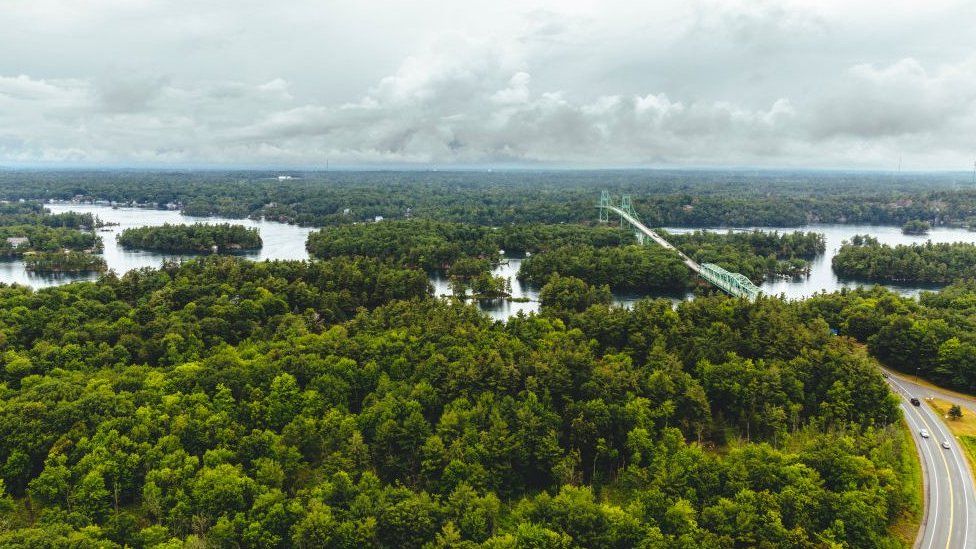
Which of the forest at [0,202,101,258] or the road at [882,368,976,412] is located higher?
the forest at [0,202,101,258]

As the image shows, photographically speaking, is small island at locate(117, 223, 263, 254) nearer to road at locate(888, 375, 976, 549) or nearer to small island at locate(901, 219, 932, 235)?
road at locate(888, 375, 976, 549)

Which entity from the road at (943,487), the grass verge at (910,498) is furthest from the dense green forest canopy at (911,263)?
the grass verge at (910,498)

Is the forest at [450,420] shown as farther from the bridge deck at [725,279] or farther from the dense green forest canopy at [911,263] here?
the dense green forest canopy at [911,263]

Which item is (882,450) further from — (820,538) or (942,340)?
(942,340)

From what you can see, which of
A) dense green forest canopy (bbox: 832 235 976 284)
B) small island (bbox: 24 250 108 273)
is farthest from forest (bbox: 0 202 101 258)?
dense green forest canopy (bbox: 832 235 976 284)

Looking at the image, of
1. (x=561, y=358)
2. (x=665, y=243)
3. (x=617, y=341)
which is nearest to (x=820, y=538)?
(x=561, y=358)

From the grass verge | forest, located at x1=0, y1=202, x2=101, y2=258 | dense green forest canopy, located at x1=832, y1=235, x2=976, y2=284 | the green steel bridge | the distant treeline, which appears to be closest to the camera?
the grass verge

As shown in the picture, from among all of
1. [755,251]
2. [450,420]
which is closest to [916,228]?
[755,251]
